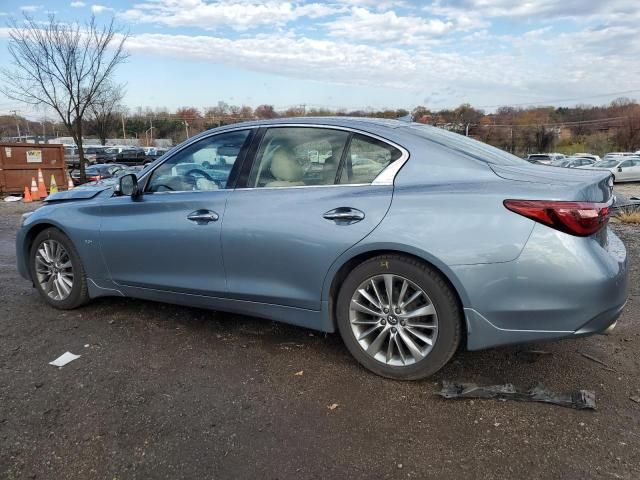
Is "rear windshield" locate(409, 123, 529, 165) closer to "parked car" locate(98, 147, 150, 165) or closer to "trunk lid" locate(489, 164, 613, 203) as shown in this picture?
"trunk lid" locate(489, 164, 613, 203)

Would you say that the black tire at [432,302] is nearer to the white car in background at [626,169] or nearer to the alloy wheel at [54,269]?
the alloy wheel at [54,269]

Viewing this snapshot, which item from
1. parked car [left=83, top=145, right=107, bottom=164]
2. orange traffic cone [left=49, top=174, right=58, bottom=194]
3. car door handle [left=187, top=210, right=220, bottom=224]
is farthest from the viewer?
parked car [left=83, top=145, right=107, bottom=164]

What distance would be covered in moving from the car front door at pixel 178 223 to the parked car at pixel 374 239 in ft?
0.04

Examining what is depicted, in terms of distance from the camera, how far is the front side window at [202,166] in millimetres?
3713

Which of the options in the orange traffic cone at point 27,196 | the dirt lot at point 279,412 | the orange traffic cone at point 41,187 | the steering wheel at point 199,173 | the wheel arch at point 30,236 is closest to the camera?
the dirt lot at point 279,412

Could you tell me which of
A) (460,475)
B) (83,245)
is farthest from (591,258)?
(83,245)

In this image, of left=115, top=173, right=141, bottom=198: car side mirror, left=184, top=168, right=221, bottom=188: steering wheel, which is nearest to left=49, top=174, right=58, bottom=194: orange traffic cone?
left=115, top=173, right=141, bottom=198: car side mirror

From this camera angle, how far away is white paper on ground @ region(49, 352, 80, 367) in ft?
11.3

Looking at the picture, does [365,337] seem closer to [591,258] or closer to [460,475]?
[460,475]

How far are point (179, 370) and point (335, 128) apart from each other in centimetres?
188

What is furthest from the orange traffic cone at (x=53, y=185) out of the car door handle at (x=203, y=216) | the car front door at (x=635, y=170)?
the car front door at (x=635, y=170)

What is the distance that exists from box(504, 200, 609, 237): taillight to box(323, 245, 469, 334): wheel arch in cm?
50

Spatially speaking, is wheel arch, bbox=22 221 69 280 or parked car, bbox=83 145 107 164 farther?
parked car, bbox=83 145 107 164

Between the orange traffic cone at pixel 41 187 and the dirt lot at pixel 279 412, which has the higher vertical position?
the dirt lot at pixel 279 412
